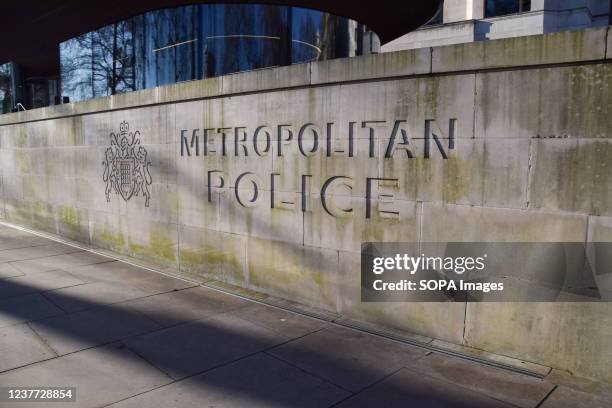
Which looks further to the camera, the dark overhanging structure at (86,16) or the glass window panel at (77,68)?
the glass window panel at (77,68)

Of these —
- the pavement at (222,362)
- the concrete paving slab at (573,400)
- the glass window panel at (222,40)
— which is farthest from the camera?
the glass window panel at (222,40)

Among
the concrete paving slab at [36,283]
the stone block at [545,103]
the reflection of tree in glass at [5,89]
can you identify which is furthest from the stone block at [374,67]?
the reflection of tree in glass at [5,89]

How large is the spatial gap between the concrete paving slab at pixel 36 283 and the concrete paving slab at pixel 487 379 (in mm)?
5527

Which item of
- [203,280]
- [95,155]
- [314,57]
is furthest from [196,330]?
[314,57]

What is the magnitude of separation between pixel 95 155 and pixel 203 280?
14.4ft

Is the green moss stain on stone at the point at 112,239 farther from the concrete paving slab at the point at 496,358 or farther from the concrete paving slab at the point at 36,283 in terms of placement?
the concrete paving slab at the point at 496,358

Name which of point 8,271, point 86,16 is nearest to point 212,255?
point 8,271

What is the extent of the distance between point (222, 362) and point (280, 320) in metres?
1.23

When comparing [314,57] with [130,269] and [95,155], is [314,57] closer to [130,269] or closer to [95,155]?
[95,155]

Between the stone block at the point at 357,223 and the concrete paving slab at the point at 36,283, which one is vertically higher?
the stone block at the point at 357,223

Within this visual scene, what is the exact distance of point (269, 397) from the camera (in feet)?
12.1

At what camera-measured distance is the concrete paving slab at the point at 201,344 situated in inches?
169

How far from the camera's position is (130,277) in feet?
24.5

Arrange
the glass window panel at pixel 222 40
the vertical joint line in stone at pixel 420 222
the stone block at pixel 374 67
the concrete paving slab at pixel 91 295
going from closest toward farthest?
1. the stone block at pixel 374 67
2. the vertical joint line in stone at pixel 420 222
3. the concrete paving slab at pixel 91 295
4. the glass window panel at pixel 222 40
